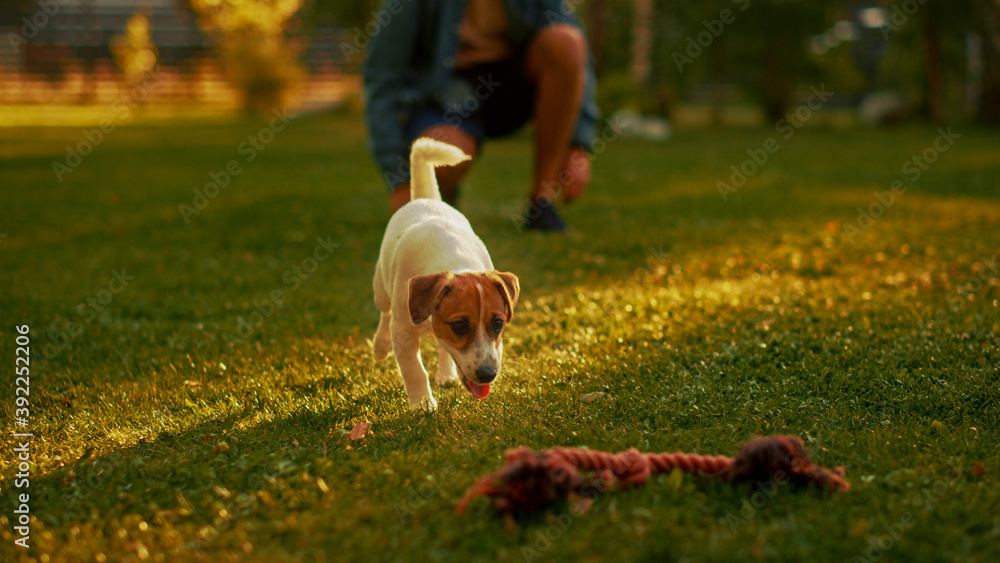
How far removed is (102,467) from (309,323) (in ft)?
6.50

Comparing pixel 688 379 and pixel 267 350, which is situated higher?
pixel 688 379

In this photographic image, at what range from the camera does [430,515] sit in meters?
2.47

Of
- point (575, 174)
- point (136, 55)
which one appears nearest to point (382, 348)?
point (575, 174)

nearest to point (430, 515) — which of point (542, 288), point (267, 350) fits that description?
point (267, 350)

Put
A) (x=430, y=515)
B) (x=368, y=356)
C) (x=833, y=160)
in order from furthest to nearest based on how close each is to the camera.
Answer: (x=833, y=160) < (x=368, y=356) < (x=430, y=515)

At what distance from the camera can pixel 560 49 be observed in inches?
247

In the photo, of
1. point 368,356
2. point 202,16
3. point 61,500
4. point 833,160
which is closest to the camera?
point 61,500

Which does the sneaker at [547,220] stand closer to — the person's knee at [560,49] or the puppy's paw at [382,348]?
the person's knee at [560,49]

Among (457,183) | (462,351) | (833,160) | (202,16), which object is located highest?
(462,351)

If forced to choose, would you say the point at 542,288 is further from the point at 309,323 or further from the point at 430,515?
the point at 430,515

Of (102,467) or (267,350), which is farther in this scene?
(267,350)
